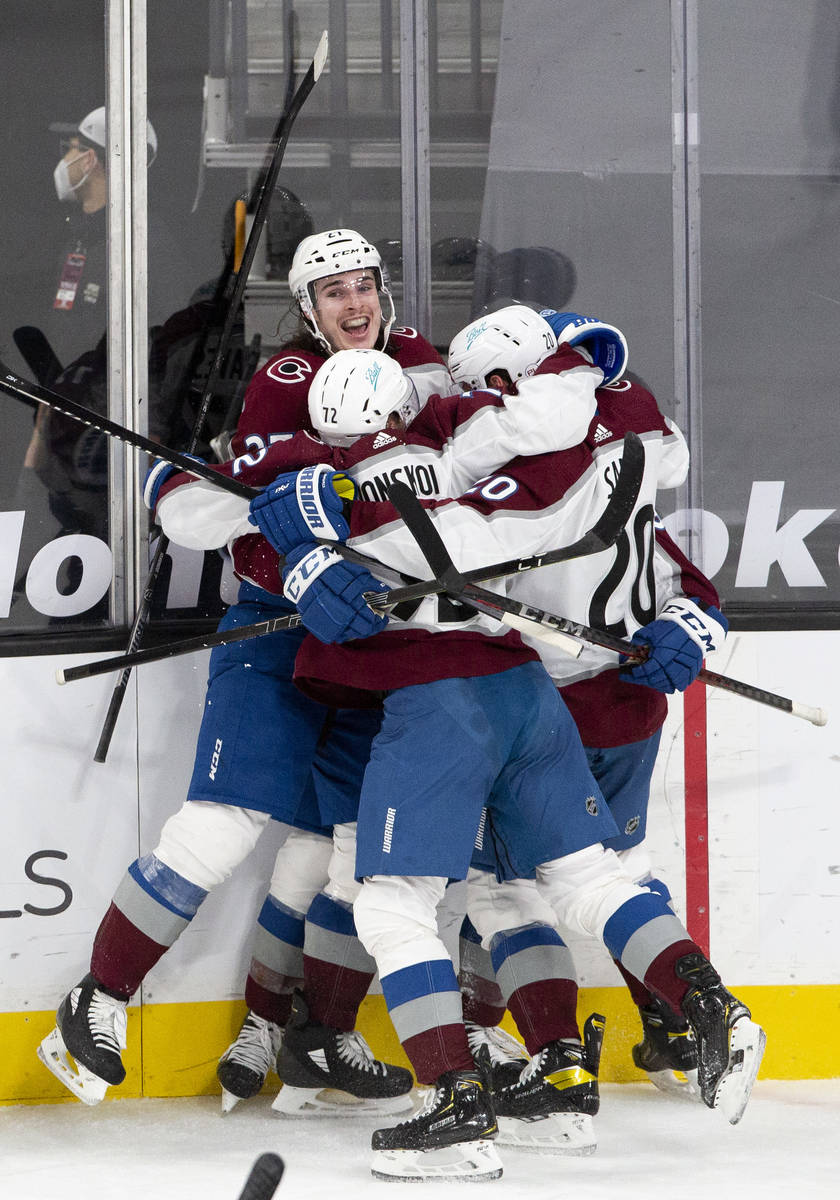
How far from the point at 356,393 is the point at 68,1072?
1192 mm

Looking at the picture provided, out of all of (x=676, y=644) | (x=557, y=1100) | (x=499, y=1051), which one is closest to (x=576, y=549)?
(x=676, y=644)

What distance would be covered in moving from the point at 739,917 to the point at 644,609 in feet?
2.37

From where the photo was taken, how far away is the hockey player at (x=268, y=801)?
93.2 inches

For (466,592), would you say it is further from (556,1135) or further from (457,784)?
(556,1135)

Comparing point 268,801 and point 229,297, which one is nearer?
point 268,801

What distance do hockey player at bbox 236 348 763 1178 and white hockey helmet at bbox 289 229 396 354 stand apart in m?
0.51

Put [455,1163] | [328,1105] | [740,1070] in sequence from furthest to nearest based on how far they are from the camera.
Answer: [328,1105] → [455,1163] → [740,1070]

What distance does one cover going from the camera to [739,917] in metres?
2.80

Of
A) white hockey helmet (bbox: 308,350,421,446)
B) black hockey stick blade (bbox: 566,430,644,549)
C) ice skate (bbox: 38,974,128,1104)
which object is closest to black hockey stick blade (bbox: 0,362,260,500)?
white hockey helmet (bbox: 308,350,421,446)

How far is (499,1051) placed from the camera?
2561 millimetres

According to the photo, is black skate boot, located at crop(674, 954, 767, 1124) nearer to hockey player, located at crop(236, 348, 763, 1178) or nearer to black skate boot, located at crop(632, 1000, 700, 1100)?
hockey player, located at crop(236, 348, 763, 1178)

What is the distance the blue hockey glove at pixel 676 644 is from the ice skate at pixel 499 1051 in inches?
27.6

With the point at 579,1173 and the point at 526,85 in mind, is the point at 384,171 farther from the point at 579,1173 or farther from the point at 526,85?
the point at 579,1173

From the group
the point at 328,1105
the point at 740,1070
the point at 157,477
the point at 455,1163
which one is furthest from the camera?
the point at 328,1105
